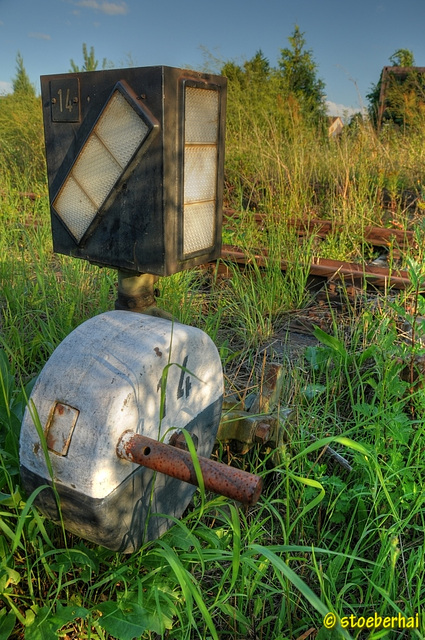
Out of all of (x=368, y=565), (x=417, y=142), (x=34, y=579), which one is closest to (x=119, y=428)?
(x=34, y=579)

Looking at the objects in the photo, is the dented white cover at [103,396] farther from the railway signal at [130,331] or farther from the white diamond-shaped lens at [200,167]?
the white diamond-shaped lens at [200,167]

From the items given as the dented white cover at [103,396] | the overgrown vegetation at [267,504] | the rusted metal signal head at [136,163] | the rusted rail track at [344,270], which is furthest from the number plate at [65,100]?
the rusted rail track at [344,270]

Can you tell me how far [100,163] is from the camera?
1.47 m

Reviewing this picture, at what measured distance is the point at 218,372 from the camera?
164 centimetres

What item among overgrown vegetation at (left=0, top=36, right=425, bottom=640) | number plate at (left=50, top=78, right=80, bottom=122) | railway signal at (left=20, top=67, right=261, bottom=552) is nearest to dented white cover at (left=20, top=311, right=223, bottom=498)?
railway signal at (left=20, top=67, right=261, bottom=552)

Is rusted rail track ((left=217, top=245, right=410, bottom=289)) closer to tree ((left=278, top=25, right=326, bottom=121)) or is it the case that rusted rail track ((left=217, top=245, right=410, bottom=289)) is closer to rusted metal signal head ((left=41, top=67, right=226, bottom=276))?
rusted metal signal head ((left=41, top=67, right=226, bottom=276))

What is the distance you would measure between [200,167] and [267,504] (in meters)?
1.05

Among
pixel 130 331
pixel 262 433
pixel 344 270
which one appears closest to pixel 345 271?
pixel 344 270

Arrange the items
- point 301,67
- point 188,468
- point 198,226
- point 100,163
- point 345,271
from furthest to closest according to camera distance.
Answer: point 301,67 < point 345,271 < point 198,226 < point 100,163 < point 188,468

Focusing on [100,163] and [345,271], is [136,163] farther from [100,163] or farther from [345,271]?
[345,271]

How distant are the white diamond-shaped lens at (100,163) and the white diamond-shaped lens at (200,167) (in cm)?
16

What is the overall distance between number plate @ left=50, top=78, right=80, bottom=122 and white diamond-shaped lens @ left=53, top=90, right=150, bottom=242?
0.34 feet

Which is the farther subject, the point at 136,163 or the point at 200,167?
the point at 200,167

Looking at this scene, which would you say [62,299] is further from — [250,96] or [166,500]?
[250,96]
